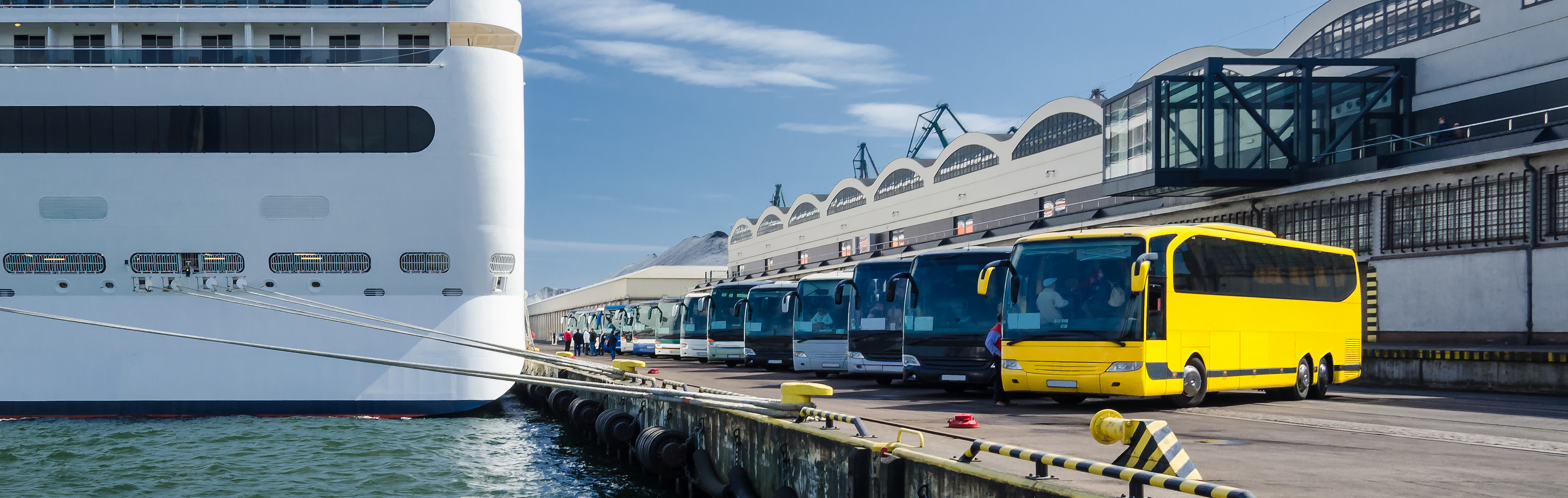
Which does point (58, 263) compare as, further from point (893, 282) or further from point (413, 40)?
point (893, 282)

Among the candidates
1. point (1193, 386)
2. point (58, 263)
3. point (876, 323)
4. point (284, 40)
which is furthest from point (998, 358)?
point (58, 263)

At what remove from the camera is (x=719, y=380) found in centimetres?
2178

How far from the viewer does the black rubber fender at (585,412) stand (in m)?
20.0

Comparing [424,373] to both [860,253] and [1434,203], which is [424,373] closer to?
[1434,203]

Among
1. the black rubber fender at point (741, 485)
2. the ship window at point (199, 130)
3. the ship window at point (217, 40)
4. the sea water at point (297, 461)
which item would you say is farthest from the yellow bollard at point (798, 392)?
the ship window at point (217, 40)

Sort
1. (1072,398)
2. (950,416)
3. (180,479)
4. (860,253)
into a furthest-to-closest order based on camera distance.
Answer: (860,253) → (1072,398) → (180,479) → (950,416)

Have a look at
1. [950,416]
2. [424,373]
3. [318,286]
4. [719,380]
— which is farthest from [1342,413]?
[318,286]

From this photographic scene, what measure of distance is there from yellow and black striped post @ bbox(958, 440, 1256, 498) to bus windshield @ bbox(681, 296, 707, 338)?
2975 cm

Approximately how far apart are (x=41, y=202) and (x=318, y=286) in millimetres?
4704

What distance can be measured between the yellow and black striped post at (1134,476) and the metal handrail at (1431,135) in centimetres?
1701

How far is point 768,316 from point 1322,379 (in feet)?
50.5

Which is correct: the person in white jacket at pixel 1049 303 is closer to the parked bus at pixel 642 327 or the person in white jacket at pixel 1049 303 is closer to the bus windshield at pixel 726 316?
the bus windshield at pixel 726 316

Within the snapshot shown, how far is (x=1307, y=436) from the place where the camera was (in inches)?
410

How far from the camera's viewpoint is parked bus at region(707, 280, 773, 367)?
106 ft
